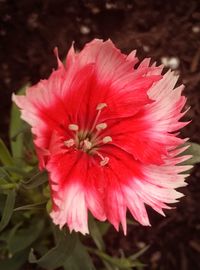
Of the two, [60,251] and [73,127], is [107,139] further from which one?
[60,251]

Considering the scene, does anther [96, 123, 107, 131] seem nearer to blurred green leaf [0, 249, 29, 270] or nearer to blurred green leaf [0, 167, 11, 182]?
blurred green leaf [0, 167, 11, 182]

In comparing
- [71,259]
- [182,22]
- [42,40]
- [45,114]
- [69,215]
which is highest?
[42,40]

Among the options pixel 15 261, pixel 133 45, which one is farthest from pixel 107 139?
pixel 133 45

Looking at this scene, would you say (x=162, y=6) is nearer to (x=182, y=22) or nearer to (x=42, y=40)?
(x=182, y=22)

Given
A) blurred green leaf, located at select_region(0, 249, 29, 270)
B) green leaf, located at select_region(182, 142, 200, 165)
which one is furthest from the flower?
blurred green leaf, located at select_region(0, 249, 29, 270)

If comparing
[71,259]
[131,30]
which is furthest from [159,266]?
[131,30]

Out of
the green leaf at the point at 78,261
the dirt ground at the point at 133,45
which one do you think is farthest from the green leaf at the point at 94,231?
the dirt ground at the point at 133,45

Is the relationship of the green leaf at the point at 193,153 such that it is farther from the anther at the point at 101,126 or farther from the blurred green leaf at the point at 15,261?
the blurred green leaf at the point at 15,261
